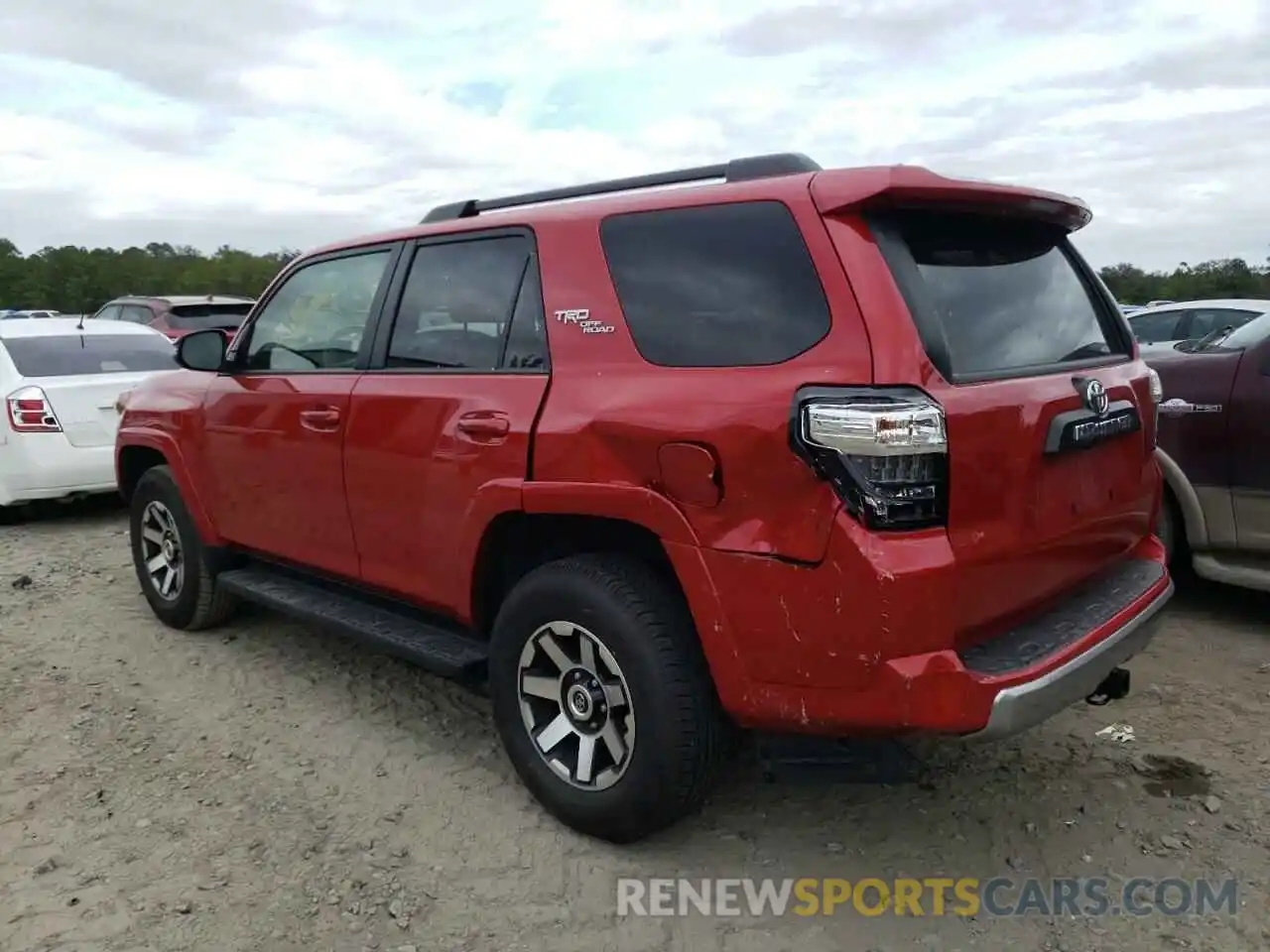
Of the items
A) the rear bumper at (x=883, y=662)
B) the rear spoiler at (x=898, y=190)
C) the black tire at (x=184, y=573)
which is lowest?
the black tire at (x=184, y=573)

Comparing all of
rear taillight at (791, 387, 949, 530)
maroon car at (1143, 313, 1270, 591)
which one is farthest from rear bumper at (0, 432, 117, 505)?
maroon car at (1143, 313, 1270, 591)

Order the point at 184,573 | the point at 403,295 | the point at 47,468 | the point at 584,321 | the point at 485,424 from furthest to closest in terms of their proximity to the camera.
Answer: the point at 47,468 < the point at 184,573 < the point at 403,295 < the point at 485,424 < the point at 584,321

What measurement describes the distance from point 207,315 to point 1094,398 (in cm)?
1380

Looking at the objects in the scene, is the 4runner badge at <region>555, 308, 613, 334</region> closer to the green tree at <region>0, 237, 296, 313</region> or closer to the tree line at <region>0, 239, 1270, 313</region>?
the tree line at <region>0, 239, 1270, 313</region>

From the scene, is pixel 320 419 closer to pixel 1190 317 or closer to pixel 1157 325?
pixel 1190 317

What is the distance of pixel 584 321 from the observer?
9.90 ft

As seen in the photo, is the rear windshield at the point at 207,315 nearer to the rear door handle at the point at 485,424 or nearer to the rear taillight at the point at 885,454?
the rear door handle at the point at 485,424

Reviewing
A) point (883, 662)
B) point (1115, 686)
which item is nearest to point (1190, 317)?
point (1115, 686)

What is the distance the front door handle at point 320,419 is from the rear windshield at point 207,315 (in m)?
10.7

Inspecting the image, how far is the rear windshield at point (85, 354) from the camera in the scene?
300 inches

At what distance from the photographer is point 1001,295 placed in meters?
2.84

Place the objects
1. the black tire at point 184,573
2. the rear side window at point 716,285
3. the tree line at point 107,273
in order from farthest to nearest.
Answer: the tree line at point 107,273, the black tire at point 184,573, the rear side window at point 716,285

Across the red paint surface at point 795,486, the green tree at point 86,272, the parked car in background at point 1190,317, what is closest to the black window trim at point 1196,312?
the parked car in background at point 1190,317

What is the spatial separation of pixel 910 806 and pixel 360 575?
213 cm
